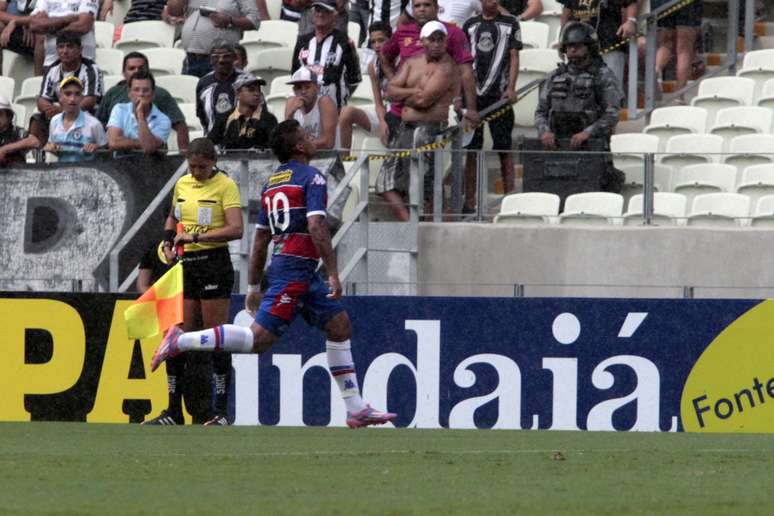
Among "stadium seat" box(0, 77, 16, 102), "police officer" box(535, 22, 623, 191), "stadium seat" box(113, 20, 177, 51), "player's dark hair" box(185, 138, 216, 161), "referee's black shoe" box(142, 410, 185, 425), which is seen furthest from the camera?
"stadium seat" box(113, 20, 177, 51)

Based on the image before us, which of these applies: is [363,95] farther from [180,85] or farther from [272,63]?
[180,85]

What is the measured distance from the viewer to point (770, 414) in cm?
1296

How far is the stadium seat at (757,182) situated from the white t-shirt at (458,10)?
3.79 metres

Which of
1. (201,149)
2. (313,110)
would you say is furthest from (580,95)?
(201,149)

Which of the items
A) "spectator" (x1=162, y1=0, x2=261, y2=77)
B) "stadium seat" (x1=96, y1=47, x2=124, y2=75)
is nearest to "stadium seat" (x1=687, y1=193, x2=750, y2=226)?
"spectator" (x1=162, y1=0, x2=261, y2=77)

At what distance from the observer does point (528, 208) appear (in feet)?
47.3

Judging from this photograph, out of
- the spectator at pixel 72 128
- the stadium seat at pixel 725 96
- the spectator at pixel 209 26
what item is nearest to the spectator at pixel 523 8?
the stadium seat at pixel 725 96

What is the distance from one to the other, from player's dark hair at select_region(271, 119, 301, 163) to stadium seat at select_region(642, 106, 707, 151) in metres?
5.65

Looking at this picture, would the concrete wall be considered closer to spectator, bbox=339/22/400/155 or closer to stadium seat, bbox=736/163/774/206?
stadium seat, bbox=736/163/774/206

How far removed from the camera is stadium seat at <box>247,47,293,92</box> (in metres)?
17.9

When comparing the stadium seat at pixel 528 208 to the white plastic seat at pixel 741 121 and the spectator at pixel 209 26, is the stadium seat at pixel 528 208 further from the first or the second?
the spectator at pixel 209 26

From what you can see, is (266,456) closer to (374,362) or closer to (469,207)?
(374,362)

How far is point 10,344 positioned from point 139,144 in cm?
204

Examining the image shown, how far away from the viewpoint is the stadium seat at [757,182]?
14.0 meters
